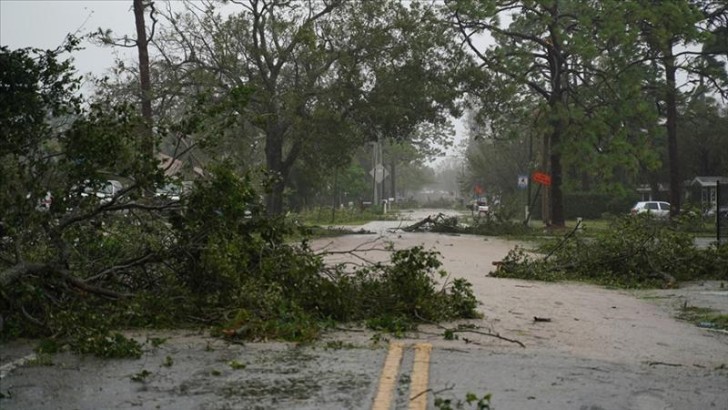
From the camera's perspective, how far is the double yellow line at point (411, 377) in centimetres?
562

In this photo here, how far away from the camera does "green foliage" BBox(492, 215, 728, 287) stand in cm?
1540

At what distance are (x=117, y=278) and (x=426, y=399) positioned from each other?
14.1ft

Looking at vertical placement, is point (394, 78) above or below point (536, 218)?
above

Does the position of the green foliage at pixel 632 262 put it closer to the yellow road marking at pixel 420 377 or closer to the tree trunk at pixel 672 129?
the yellow road marking at pixel 420 377

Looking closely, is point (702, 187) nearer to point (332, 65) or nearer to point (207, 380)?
point (332, 65)

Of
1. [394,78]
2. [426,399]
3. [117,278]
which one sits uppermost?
[394,78]

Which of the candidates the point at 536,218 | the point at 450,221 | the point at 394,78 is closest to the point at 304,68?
the point at 394,78

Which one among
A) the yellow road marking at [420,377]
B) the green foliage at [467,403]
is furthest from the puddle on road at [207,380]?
the green foliage at [467,403]

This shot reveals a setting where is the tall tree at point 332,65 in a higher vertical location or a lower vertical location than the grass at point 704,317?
higher

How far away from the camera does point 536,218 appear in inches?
2507

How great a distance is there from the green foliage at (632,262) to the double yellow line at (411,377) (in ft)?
27.6

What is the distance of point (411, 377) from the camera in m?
6.34

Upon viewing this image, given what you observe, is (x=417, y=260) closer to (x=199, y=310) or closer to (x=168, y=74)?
(x=199, y=310)

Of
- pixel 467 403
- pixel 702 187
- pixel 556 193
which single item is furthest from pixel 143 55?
pixel 702 187
